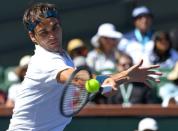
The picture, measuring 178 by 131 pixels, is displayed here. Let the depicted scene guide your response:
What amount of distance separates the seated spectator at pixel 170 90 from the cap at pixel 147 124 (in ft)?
1.22

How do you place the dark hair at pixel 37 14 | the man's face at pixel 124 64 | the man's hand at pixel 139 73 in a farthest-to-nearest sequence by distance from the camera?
the man's face at pixel 124 64 → the dark hair at pixel 37 14 → the man's hand at pixel 139 73

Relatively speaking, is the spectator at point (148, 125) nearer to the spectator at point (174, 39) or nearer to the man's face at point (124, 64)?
the man's face at point (124, 64)

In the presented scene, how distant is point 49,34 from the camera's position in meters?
4.73

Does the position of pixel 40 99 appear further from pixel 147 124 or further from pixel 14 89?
pixel 14 89

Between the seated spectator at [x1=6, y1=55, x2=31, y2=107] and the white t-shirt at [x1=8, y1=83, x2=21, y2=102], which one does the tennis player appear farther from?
the white t-shirt at [x1=8, y1=83, x2=21, y2=102]

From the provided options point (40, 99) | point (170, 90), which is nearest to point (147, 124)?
point (170, 90)

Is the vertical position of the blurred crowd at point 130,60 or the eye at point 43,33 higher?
the eye at point 43,33

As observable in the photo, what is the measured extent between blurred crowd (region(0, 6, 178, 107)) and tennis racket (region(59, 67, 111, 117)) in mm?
3561

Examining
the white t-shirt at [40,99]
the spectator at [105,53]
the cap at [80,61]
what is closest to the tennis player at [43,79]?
the white t-shirt at [40,99]

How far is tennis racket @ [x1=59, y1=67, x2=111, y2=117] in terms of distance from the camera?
4406 mm

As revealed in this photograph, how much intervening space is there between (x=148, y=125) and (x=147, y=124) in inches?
0.6

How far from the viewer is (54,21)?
4.78 metres

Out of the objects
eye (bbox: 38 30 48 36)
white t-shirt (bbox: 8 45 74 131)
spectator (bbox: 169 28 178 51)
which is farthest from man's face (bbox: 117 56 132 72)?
eye (bbox: 38 30 48 36)

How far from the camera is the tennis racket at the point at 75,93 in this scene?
4.41 meters
